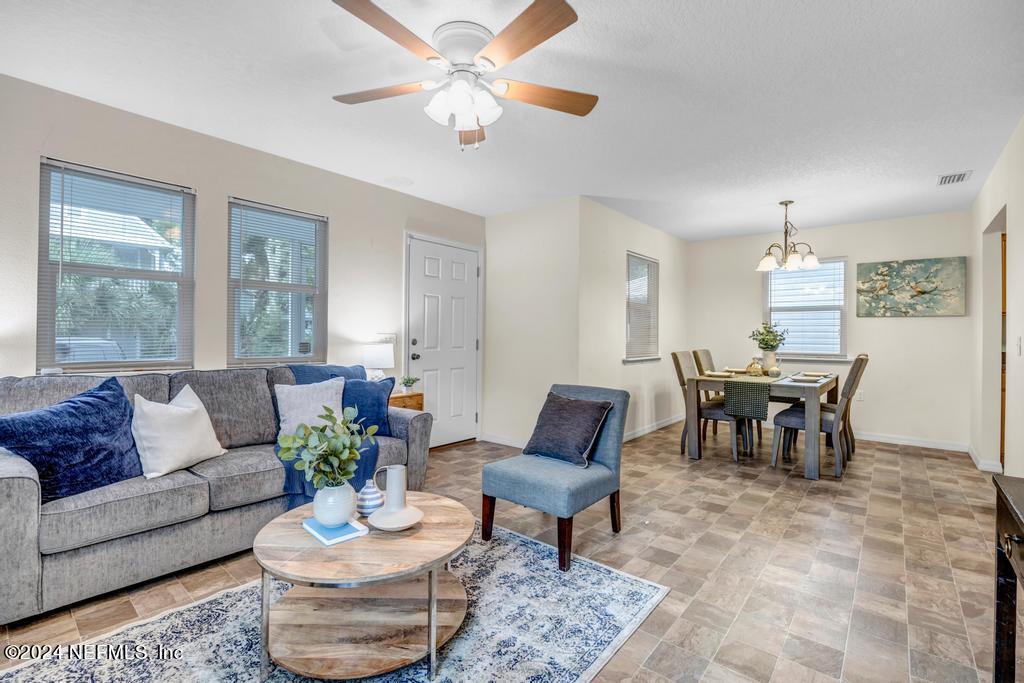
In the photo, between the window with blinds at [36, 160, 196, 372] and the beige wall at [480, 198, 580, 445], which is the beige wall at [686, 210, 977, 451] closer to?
the beige wall at [480, 198, 580, 445]

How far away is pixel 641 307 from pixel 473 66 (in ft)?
13.2

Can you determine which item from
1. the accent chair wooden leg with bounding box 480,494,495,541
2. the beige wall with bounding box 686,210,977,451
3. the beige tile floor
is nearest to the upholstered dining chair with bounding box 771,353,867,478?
the beige tile floor

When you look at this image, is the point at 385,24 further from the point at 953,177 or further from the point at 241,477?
the point at 953,177

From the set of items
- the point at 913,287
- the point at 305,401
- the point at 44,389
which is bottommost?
the point at 305,401

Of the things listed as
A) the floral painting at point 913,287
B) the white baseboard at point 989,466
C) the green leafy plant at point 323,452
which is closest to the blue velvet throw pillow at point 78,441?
the green leafy plant at point 323,452

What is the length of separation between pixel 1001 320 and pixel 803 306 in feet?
5.90

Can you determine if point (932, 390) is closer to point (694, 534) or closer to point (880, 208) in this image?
point (880, 208)

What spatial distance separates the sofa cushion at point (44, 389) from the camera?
2.32 metres

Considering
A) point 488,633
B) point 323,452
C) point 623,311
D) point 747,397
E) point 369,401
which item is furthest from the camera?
point 623,311

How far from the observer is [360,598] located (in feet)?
6.55

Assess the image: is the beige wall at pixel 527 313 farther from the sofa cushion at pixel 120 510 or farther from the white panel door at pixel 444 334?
→ the sofa cushion at pixel 120 510

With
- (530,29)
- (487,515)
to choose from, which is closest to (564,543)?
(487,515)

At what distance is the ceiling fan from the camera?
1707mm

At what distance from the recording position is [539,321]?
484 centimetres
